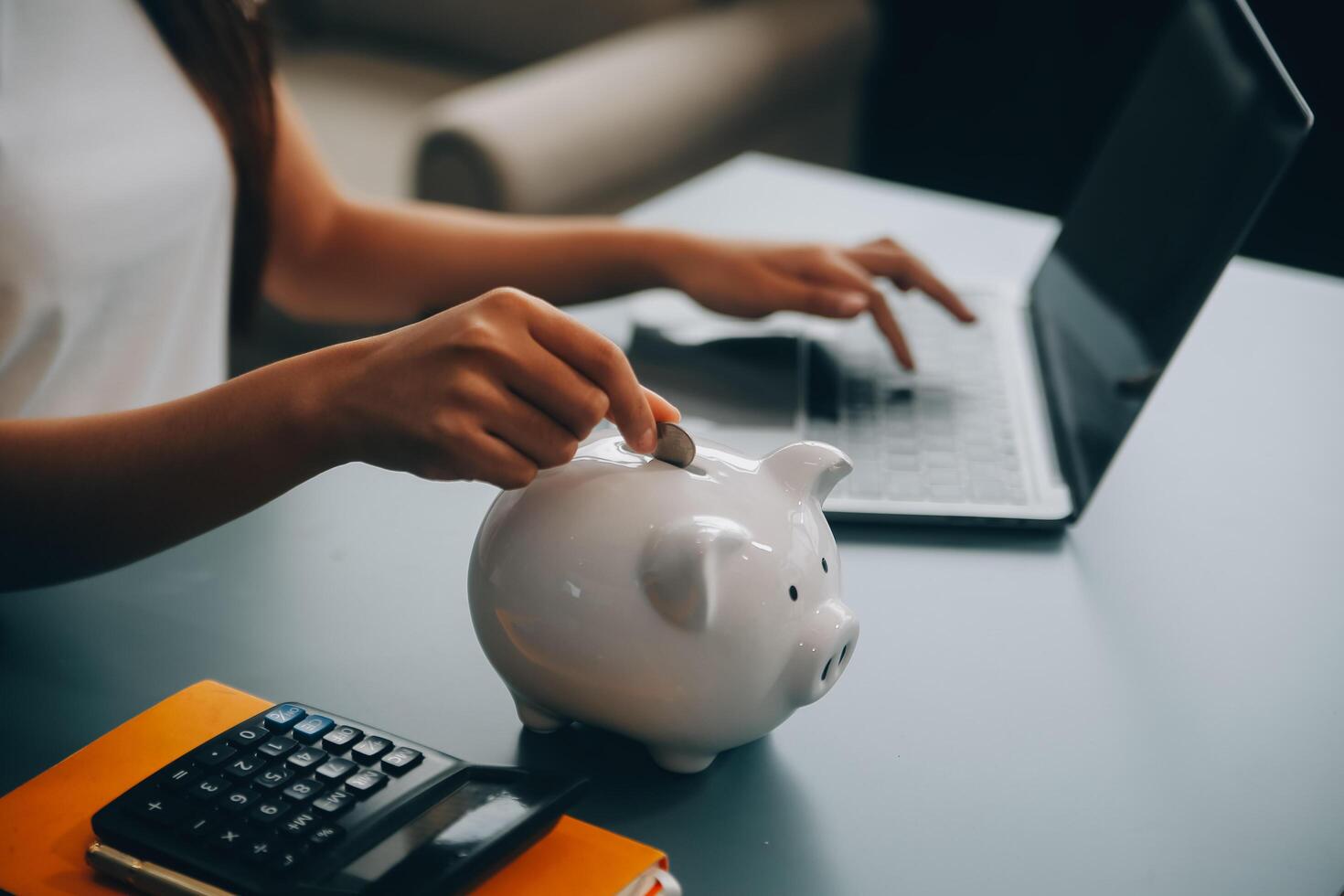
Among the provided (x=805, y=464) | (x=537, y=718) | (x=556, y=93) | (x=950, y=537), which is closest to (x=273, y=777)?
(x=537, y=718)

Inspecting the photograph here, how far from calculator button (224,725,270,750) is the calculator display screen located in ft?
0.26

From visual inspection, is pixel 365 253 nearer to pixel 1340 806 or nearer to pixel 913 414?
pixel 913 414

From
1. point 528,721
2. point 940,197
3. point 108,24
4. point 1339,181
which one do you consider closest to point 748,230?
point 940,197

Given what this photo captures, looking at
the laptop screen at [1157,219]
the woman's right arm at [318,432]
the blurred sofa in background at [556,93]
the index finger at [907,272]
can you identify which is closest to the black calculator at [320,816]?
the woman's right arm at [318,432]

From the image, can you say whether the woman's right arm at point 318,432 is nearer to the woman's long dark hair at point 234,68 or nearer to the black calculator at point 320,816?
the black calculator at point 320,816

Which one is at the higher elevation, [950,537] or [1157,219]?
[1157,219]

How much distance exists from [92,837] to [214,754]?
5 cm

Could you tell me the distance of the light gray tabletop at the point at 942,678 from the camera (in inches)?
19.8

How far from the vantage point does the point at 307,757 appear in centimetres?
47

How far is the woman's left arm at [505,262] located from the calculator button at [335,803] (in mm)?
517

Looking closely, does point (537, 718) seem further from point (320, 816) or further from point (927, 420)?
point (927, 420)

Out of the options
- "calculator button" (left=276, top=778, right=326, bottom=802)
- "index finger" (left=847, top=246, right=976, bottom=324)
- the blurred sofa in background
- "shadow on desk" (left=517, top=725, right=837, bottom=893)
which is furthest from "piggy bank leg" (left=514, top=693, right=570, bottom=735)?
the blurred sofa in background

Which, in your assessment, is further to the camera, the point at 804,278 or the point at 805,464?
the point at 804,278

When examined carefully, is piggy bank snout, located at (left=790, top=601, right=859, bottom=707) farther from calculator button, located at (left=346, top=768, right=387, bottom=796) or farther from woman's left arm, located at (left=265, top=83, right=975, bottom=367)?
woman's left arm, located at (left=265, top=83, right=975, bottom=367)
